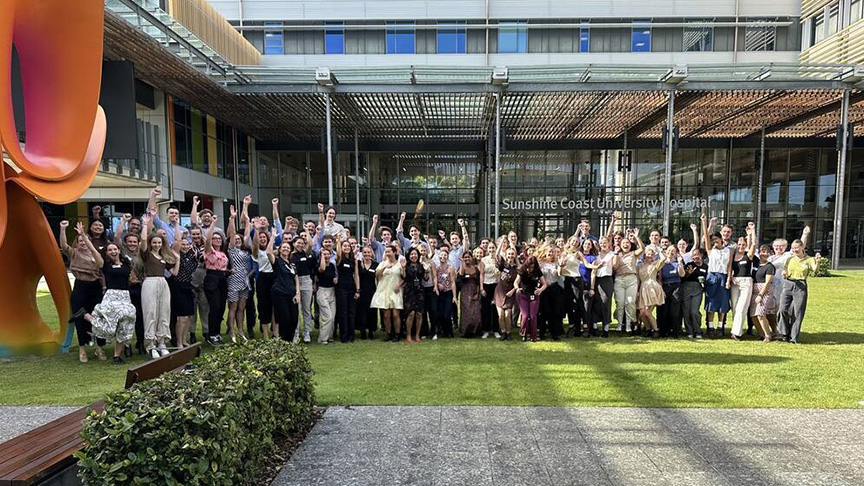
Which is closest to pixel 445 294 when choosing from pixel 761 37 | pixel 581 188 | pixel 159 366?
pixel 159 366

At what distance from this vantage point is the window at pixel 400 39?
24.9 m

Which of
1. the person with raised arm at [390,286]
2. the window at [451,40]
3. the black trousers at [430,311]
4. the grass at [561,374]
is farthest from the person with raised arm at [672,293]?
the window at [451,40]

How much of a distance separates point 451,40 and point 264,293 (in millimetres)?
21344

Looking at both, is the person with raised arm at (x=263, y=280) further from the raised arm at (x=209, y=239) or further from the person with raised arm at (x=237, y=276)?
the raised arm at (x=209, y=239)

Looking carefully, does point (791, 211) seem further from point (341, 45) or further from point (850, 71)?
point (341, 45)

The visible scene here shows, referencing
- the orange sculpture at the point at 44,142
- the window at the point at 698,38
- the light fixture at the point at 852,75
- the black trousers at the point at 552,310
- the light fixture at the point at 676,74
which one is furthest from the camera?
the window at the point at 698,38

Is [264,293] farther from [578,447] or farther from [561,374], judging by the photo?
[578,447]

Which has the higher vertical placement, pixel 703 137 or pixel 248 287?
pixel 703 137

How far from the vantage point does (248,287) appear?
7.52 m

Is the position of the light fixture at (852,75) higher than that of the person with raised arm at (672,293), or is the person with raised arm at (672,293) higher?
the light fixture at (852,75)

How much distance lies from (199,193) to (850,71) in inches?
928

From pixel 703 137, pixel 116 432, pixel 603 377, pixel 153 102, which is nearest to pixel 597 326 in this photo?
pixel 603 377

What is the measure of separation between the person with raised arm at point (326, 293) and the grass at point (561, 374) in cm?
34

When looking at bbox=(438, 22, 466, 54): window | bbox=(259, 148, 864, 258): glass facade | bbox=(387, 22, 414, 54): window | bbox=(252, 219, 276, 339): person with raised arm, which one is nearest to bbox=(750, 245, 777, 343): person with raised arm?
bbox=(252, 219, 276, 339): person with raised arm
